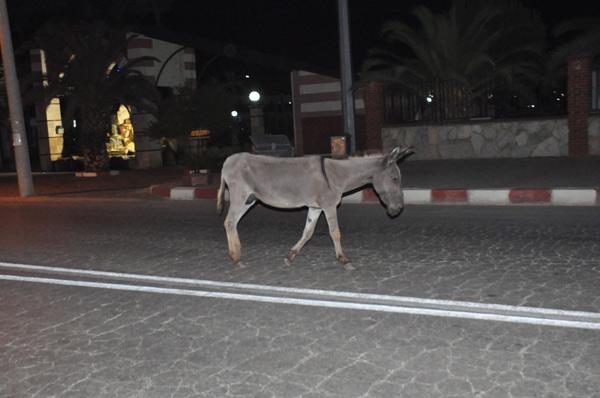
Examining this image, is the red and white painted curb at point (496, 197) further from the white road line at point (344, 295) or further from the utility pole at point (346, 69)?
the white road line at point (344, 295)

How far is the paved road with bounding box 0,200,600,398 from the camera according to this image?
412 centimetres

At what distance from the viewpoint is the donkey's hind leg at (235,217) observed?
723 centimetres

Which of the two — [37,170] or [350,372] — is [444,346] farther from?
[37,170]

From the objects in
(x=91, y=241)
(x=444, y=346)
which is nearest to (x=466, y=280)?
(x=444, y=346)

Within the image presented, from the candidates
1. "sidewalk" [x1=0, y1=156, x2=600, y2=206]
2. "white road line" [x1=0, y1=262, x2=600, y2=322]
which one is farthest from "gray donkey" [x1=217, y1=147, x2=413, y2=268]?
"sidewalk" [x1=0, y1=156, x2=600, y2=206]

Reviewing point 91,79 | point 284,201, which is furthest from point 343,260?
point 91,79

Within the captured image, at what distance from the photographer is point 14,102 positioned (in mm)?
16109

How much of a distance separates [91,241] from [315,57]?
55.8 ft

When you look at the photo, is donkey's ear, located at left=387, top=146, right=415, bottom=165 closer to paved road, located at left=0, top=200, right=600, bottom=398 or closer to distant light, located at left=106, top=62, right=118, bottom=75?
paved road, located at left=0, top=200, right=600, bottom=398

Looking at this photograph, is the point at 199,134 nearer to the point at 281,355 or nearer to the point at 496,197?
the point at 496,197

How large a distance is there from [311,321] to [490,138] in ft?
45.4

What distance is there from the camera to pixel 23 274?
7.57 meters

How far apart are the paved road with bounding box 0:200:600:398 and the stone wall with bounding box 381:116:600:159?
790 centimetres

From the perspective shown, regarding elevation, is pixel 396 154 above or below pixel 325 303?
above
